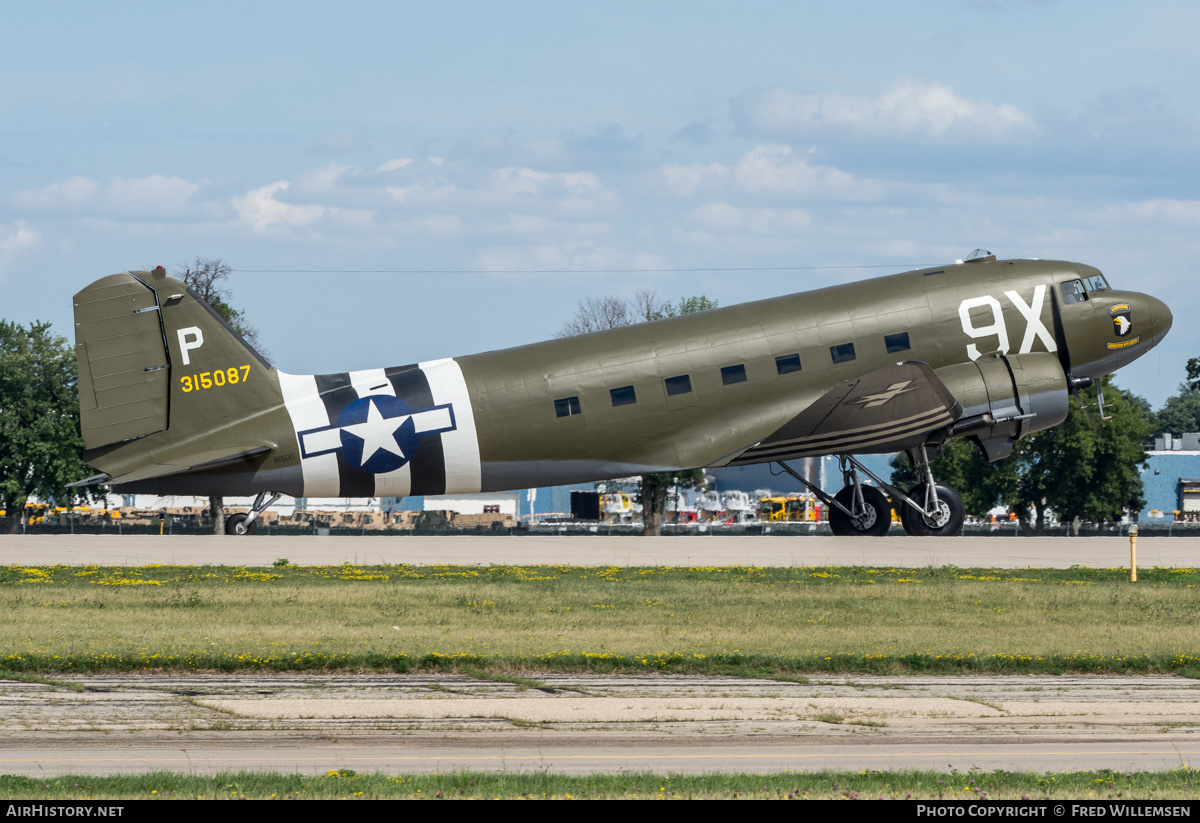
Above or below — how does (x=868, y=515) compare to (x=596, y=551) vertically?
above

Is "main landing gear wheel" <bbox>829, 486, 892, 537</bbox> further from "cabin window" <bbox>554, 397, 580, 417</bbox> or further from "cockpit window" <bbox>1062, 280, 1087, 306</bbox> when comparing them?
"cabin window" <bbox>554, 397, 580, 417</bbox>

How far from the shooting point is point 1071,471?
279ft

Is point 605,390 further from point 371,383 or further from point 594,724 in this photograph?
point 594,724

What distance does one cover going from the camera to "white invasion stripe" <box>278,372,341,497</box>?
33656mm

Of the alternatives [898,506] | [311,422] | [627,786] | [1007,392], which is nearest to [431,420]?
[311,422]

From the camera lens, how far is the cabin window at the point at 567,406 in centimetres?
3456

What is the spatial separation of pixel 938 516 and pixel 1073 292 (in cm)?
782

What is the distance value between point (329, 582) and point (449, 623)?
6.98 metres

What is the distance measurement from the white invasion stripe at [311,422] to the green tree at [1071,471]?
56.8 metres

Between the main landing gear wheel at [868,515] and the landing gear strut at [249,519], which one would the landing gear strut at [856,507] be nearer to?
the main landing gear wheel at [868,515]

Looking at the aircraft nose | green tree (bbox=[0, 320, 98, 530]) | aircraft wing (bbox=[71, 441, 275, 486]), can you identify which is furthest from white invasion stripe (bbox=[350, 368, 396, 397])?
green tree (bbox=[0, 320, 98, 530])

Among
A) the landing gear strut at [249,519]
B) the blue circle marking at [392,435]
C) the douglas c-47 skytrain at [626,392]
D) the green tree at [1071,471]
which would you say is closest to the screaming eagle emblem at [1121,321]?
the douglas c-47 skytrain at [626,392]

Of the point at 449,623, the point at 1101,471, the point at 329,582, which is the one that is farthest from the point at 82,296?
the point at 1101,471
